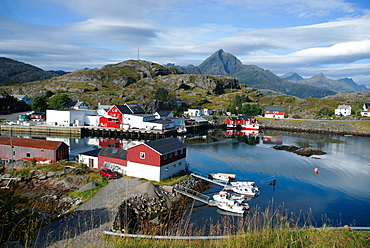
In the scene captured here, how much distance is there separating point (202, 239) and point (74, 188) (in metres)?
15.9

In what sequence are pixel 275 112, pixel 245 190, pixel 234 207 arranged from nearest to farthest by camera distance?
pixel 234 207 < pixel 245 190 < pixel 275 112

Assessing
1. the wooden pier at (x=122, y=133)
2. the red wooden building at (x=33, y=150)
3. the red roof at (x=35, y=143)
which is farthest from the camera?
the wooden pier at (x=122, y=133)

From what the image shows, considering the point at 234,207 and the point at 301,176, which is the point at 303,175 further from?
the point at 234,207

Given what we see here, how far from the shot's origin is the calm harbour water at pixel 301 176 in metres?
22.1

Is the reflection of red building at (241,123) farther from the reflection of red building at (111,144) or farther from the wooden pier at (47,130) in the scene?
the wooden pier at (47,130)

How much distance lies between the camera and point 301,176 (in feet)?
108

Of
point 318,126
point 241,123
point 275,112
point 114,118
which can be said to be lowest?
point 241,123

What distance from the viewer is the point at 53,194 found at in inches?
A: 836

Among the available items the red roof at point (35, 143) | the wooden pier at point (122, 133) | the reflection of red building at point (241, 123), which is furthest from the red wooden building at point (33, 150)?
the reflection of red building at point (241, 123)

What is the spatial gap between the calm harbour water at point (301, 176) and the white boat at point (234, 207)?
3.19ft

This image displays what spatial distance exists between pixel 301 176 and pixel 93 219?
26613 mm

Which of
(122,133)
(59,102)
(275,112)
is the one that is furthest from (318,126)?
(59,102)

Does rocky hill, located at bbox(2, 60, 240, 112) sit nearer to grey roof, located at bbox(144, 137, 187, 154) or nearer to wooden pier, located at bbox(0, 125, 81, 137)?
wooden pier, located at bbox(0, 125, 81, 137)

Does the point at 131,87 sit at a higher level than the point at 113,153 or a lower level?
higher
